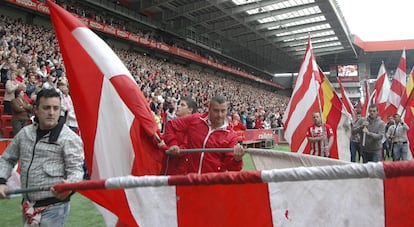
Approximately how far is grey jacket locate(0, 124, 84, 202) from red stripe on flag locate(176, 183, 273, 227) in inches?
45.3

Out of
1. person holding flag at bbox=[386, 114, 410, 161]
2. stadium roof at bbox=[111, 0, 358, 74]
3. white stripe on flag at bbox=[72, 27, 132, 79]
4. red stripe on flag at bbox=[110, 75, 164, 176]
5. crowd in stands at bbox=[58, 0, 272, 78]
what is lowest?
person holding flag at bbox=[386, 114, 410, 161]

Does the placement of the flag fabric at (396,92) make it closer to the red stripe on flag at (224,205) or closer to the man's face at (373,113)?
the man's face at (373,113)

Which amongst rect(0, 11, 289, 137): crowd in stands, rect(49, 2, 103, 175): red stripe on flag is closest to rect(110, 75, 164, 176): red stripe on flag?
rect(49, 2, 103, 175): red stripe on flag

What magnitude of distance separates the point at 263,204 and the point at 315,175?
239mm

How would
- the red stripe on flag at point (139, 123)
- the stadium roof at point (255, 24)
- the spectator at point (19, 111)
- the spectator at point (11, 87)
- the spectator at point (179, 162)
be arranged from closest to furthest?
1. the red stripe on flag at point (139, 123)
2. the spectator at point (179, 162)
3. the spectator at point (19, 111)
4. the spectator at point (11, 87)
5. the stadium roof at point (255, 24)

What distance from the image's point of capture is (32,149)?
240cm

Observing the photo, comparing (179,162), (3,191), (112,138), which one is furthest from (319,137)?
(3,191)

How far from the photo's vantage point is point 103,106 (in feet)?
9.41

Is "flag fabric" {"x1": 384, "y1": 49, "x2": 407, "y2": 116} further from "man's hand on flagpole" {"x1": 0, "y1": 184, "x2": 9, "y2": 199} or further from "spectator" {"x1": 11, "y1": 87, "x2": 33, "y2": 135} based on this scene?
"man's hand on flagpole" {"x1": 0, "y1": 184, "x2": 9, "y2": 199}

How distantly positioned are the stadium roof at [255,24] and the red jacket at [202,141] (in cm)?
2696

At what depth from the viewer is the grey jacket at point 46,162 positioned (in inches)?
92.4

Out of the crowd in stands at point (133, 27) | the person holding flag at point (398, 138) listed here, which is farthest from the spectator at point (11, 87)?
the crowd in stands at point (133, 27)

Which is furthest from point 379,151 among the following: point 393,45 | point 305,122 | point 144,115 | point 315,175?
point 393,45

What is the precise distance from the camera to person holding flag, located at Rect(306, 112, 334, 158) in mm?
5891
